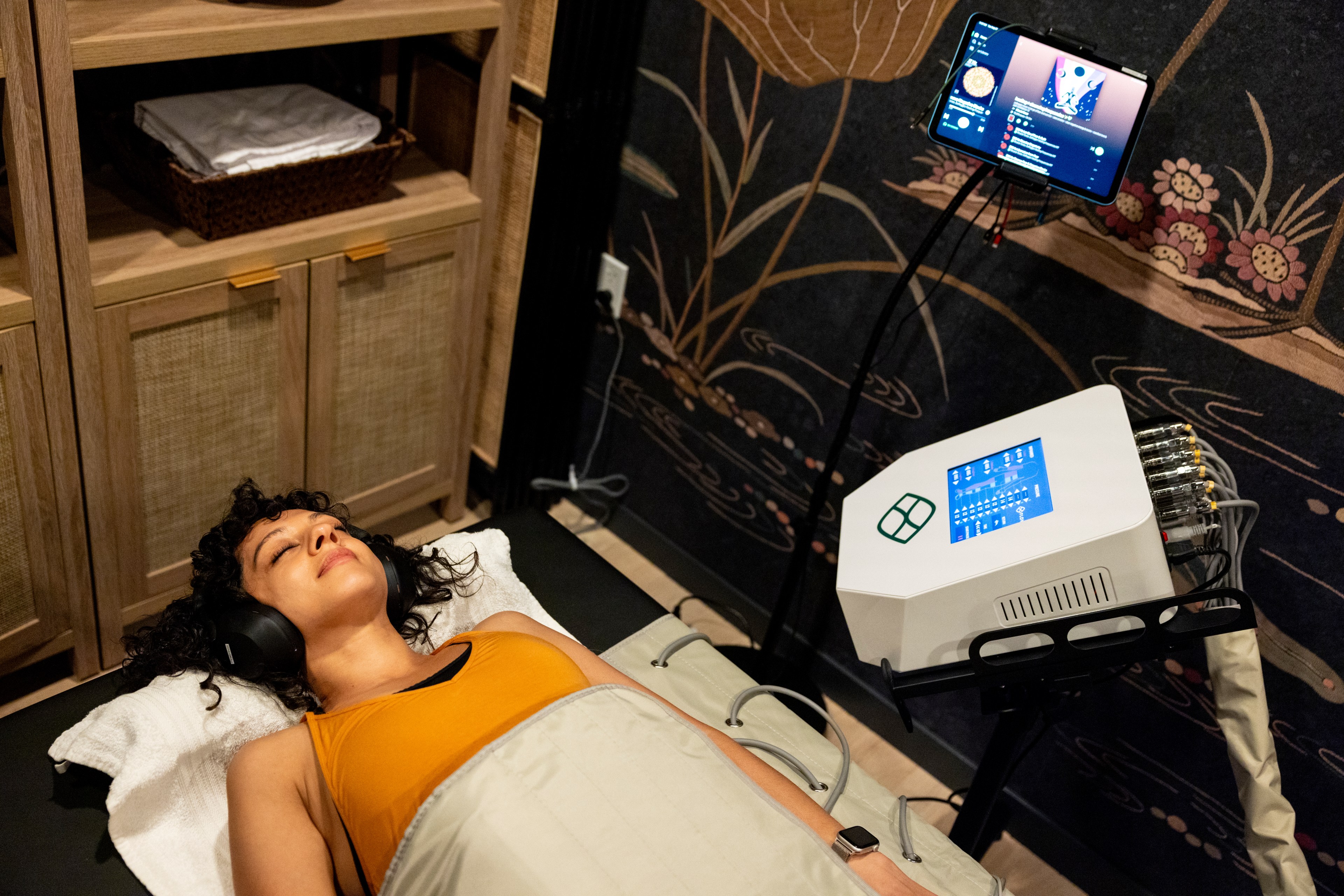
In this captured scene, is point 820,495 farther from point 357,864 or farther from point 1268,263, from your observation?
point 357,864

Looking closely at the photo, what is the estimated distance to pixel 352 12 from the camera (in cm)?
185

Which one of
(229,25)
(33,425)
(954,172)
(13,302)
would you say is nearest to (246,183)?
(229,25)

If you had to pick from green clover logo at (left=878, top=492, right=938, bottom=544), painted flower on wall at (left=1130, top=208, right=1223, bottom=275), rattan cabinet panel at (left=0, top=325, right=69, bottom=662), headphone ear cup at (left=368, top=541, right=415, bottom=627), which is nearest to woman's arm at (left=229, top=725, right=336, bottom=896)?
headphone ear cup at (left=368, top=541, right=415, bottom=627)

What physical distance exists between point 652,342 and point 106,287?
1.10 meters

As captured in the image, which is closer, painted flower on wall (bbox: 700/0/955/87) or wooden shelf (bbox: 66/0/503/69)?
wooden shelf (bbox: 66/0/503/69)

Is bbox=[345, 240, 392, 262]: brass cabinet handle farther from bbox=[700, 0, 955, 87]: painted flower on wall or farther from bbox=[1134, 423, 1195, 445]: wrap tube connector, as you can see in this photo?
bbox=[1134, 423, 1195, 445]: wrap tube connector

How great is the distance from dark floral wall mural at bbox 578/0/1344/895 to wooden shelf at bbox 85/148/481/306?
0.46 metres

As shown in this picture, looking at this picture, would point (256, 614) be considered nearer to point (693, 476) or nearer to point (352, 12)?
point (352, 12)

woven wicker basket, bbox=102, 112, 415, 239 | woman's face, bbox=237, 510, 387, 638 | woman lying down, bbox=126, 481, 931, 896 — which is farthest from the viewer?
woven wicker basket, bbox=102, 112, 415, 239

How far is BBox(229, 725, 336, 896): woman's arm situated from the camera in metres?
1.28

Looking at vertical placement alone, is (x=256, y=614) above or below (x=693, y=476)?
above

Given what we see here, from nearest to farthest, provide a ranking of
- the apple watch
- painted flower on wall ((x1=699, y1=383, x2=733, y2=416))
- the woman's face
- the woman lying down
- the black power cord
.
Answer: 1. the woman lying down
2. the apple watch
3. the woman's face
4. painted flower on wall ((x1=699, y1=383, x2=733, y2=416))
5. the black power cord

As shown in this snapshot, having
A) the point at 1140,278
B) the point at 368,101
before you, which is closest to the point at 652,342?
the point at 368,101

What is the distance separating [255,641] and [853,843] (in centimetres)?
81
